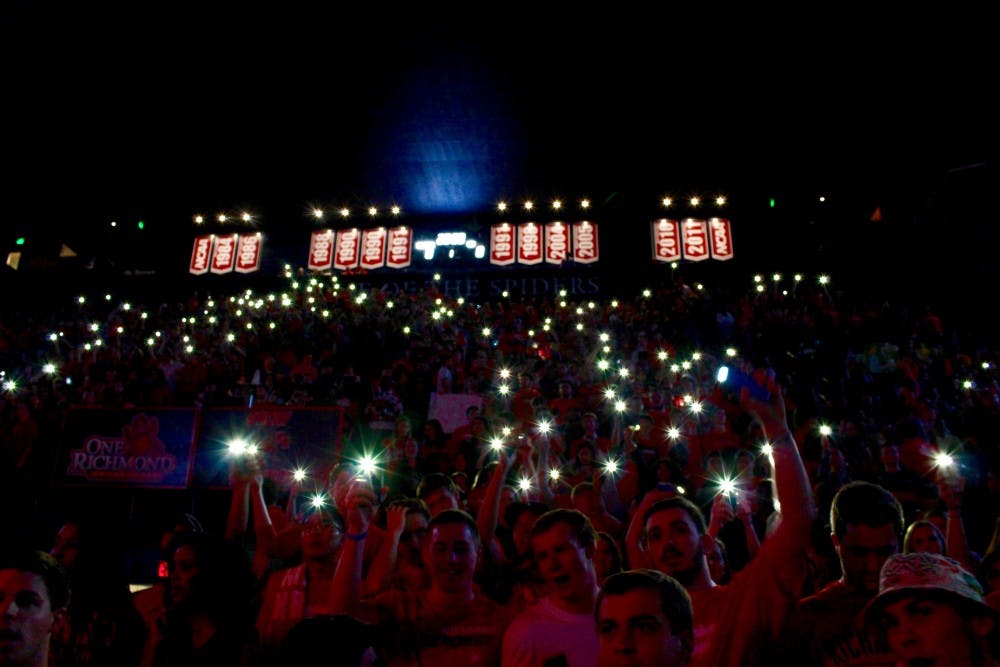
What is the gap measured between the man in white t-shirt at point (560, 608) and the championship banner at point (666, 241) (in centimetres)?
1756

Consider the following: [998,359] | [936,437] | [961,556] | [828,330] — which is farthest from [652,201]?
[961,556]

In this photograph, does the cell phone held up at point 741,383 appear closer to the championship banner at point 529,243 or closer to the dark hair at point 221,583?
the dark hair at point 221,583

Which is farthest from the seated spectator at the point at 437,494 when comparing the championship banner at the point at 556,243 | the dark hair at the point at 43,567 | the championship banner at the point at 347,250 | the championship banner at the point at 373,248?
the championship banner at the point at 347,250

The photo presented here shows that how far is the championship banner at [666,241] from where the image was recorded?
1906 cm

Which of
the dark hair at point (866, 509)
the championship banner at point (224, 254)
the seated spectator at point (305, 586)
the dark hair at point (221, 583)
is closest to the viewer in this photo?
the dark hair at point (866, 509)

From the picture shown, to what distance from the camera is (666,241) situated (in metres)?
19.3

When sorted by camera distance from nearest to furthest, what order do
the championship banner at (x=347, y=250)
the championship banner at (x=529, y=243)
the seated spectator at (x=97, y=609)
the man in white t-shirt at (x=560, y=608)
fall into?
the man in white t-shirt at (x=560, y=608), the seated spectator at (x=97, y=609), the championship banner at (x=529, y=243), the championship banner at (x=347, y=250)

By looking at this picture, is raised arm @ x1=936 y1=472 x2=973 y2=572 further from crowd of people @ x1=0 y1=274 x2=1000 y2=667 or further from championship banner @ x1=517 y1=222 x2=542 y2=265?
championship banner @ x1=517 y1=222 x2=542 y2=265

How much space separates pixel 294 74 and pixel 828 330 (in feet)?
42.3

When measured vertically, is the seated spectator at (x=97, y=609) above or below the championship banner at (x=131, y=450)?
below

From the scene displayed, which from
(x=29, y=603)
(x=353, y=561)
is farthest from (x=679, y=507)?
(x=29, y=603)

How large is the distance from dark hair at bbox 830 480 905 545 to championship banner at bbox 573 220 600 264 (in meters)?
17.2

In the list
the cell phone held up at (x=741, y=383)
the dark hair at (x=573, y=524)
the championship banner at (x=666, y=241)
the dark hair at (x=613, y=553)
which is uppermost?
the championship banner at (x=666, y=241)

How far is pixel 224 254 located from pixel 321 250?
3.86 m
